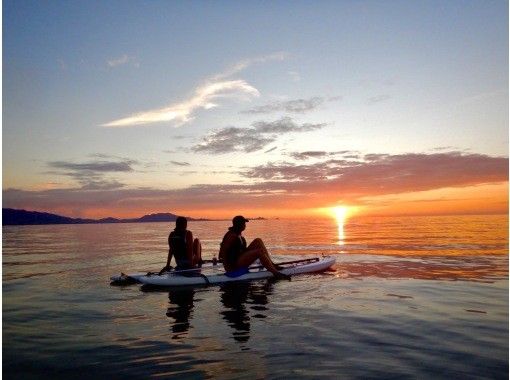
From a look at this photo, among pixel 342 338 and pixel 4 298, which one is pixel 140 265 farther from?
pixel 342 338

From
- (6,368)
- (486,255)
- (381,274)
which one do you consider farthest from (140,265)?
(486,255)

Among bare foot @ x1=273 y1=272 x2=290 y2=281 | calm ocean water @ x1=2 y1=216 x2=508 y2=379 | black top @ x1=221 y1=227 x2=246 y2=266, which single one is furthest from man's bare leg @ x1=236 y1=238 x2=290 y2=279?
calm ocean water @ x1=2 y1=216 x2=508 y2=379

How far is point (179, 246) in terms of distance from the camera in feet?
56.0

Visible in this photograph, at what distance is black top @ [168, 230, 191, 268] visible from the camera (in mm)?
16784

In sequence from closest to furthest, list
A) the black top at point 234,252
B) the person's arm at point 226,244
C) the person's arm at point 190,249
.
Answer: the person's arm at point 226,244
the black top at point 234,252
the person's arm at point 190,249

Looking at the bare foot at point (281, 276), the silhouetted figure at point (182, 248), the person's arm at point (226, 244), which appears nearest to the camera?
the person's arm at point (226, 244)

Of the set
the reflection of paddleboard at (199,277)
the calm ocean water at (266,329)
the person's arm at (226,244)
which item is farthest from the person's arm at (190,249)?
the calm ocean water at (266,329)

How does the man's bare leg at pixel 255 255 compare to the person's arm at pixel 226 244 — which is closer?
the person's arm at pixel 226 244

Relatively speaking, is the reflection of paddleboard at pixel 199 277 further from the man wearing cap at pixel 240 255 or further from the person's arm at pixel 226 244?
the person's arm at pixel 226 244

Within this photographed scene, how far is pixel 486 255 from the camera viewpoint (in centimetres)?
2555

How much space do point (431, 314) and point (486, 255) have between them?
17680 millimetres

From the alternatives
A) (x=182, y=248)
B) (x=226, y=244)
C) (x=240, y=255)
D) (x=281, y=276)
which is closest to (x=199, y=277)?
(x=182, y=248)

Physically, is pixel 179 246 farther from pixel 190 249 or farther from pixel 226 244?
pixel 226 244

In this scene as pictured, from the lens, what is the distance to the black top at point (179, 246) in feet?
55.1
